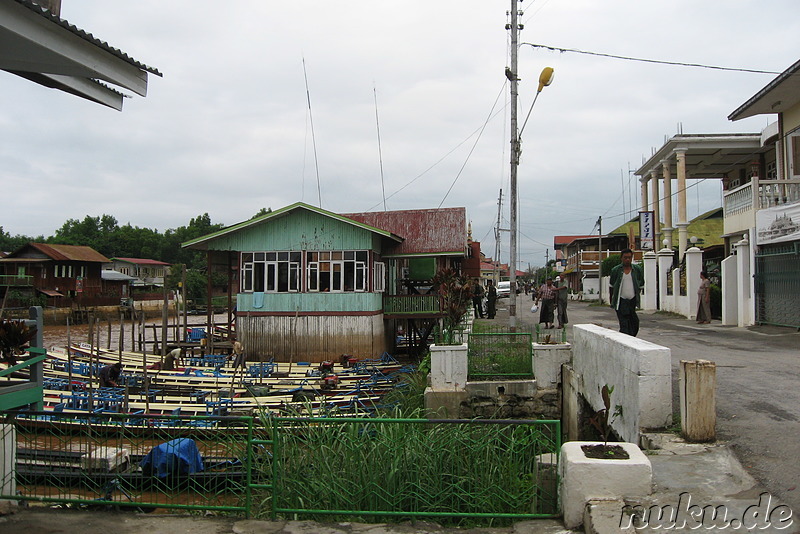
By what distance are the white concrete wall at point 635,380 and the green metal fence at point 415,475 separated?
1126mm

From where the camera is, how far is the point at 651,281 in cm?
2770

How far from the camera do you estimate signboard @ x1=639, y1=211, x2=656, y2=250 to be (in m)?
30.3

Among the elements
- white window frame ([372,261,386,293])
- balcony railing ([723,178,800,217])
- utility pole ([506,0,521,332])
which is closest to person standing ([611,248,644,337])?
utility pole ([506,0,521,332])

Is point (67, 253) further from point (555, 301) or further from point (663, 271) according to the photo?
point (663, 271)

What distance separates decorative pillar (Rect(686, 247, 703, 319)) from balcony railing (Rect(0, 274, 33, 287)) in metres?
48.1

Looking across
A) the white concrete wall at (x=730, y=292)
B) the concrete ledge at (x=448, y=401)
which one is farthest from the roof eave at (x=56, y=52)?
the white concrete wall at (x=730, y=292)

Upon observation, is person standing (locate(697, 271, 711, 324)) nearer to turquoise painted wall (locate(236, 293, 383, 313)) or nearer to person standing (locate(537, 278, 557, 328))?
person standing (locate(537, 278, 557, 328))

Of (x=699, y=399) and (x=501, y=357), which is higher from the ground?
(x=699, y=399)

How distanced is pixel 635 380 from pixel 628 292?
3.96 metres

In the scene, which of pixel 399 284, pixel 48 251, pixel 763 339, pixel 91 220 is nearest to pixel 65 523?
pixel 763 339

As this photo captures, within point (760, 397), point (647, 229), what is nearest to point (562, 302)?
point (760, 397)

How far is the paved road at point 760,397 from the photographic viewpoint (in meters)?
5.12

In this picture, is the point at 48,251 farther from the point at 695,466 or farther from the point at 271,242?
the point at 695,466

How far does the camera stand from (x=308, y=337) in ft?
74.8
